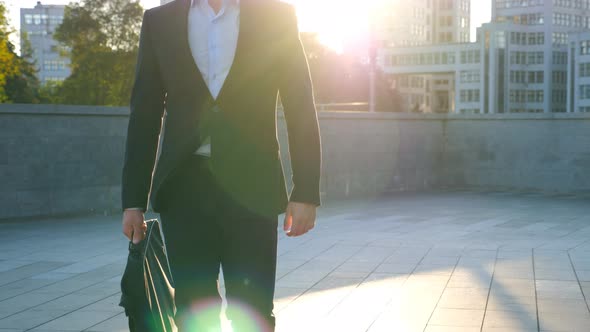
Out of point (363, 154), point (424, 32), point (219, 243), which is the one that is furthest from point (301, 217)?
point (424, 32)

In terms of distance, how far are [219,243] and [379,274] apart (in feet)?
15.0

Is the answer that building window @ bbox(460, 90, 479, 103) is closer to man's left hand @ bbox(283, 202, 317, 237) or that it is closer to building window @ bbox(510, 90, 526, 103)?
building window @ bbox(510, 90, 526, 103)

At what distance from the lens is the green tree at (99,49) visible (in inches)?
2109

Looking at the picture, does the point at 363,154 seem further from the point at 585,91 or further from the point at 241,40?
the point at 585,91

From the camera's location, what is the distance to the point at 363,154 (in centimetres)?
1677

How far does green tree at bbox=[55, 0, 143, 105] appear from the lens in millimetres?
53562

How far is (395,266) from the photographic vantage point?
7953 mm

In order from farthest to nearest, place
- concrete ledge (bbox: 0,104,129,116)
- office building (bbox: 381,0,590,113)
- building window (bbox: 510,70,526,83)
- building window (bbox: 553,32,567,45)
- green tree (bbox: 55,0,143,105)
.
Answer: building window (bbox: 553,32,567,45) → building window (bbox: 510,70,526,83) → office building (bbox: 381,0,590,113) → green tree (bbox: 55,0,143,105) → concrete ledge (bbox: 0,104,129,116)

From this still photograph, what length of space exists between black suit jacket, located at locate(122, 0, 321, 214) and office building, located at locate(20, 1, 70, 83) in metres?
157

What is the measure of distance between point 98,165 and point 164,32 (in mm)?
9962

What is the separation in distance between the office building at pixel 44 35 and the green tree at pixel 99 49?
10370 cm

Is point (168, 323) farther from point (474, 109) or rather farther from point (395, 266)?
point (474, 109)

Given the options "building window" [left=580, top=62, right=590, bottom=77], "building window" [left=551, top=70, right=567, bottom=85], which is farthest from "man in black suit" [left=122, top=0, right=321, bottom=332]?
"building window" [left=551, top=70, right=567, bottom=85]

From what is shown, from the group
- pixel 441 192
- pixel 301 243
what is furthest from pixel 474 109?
pixel 301 243
